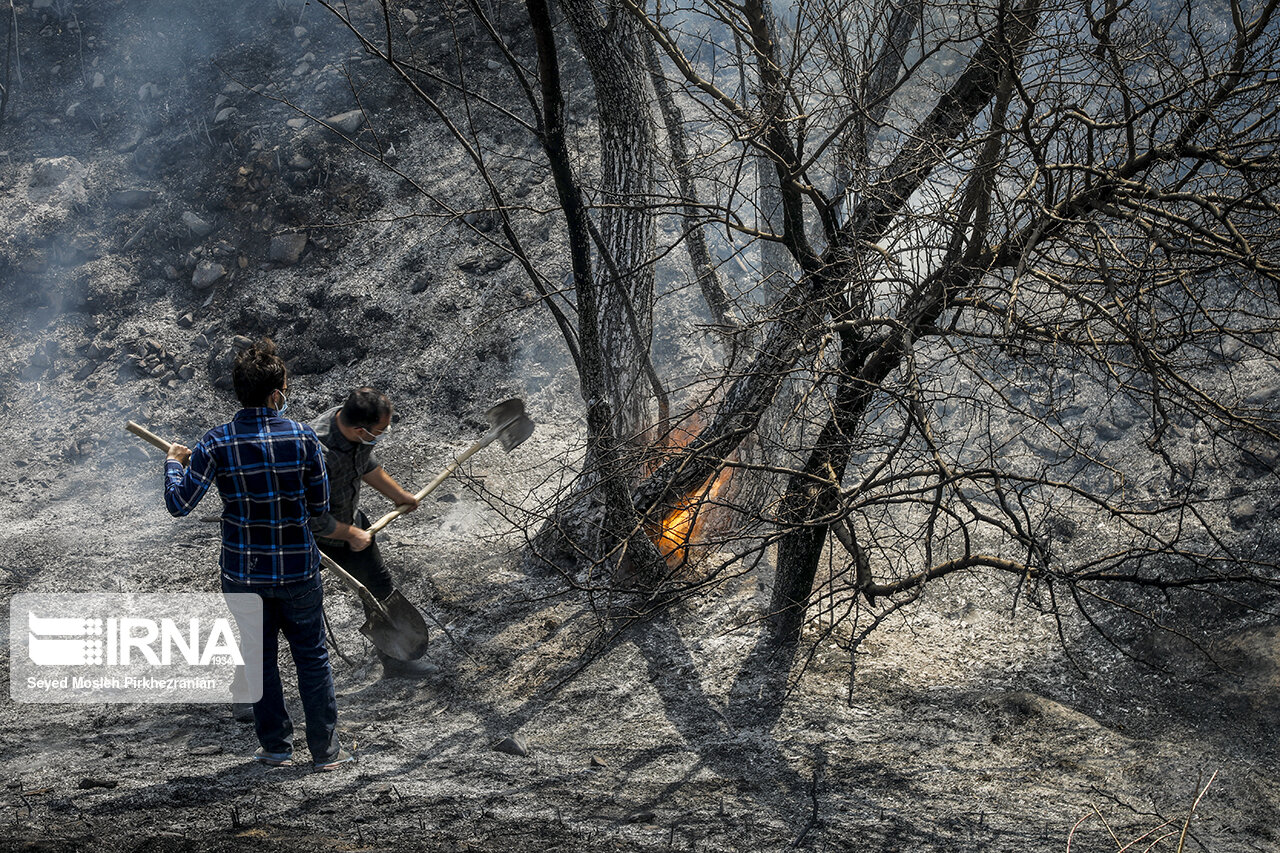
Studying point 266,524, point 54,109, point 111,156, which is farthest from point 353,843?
point 54,109

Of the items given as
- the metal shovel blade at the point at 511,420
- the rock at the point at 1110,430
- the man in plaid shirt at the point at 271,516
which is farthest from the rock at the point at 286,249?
the rock at the point at 1110,430

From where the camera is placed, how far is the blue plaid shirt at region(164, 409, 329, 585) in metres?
3.18

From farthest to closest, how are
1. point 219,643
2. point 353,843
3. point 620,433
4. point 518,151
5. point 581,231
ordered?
1. point 518,151
2. point 620,433
3. point 219,643
4. point 581,231
5. point 353,843

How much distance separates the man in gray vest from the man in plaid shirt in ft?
1.08

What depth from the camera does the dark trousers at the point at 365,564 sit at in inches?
175

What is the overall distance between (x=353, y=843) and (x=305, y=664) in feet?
2.57

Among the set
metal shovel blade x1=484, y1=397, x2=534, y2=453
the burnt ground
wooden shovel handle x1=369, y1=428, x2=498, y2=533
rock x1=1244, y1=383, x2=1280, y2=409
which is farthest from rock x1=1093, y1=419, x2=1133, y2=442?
wooden shovel handle x1=369, y1=428, x2=498, y2=533

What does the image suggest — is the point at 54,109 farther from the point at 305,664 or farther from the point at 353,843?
the point at 353,843

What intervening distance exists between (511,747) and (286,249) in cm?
666

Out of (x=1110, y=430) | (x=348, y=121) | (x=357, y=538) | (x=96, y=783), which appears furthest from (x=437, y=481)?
(x=348, y=121)

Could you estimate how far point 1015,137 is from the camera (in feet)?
A: 10.1

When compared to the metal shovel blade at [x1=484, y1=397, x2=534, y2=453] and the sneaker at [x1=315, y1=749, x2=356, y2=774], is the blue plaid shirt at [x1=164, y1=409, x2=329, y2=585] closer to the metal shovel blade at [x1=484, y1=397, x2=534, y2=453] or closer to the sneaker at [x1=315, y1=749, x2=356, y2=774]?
the sneaker at [x1=315, y1=749, x2=356, y2=774]

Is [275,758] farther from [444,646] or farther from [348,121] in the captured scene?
[348,121]

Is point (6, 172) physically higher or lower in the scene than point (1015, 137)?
higher
